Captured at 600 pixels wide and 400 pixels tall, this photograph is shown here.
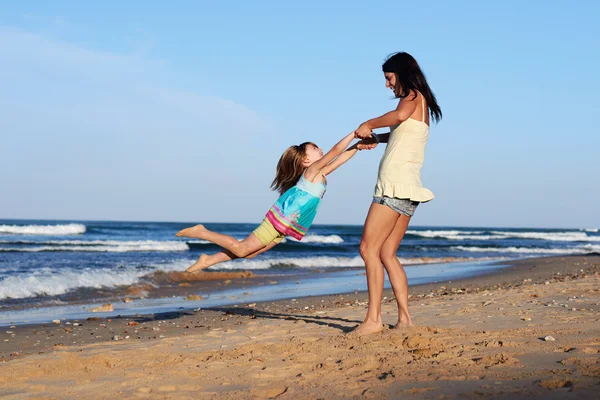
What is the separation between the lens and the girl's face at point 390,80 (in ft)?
16.1

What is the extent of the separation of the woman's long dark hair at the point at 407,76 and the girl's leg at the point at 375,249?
2.98 ft

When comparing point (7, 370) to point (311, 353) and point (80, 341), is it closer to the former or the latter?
point (80, 341)

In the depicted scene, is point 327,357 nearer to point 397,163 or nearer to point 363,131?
point 397,163

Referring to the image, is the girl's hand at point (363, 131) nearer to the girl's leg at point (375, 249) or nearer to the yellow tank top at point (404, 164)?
the yellow tank top at point (404, 164)

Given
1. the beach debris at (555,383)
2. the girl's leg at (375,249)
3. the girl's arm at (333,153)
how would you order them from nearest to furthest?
the beach debris at (555,383)
the girl's leg at (375,249)
the girl's arm at (333,153)

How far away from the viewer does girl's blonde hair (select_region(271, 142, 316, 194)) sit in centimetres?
→ 570

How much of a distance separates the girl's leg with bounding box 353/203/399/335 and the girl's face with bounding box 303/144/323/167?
3.36ft

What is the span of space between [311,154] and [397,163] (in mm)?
1167

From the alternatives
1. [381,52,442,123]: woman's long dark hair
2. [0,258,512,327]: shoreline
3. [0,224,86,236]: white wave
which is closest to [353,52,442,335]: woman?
A: [381,52,442,123]: woman's long dark hair

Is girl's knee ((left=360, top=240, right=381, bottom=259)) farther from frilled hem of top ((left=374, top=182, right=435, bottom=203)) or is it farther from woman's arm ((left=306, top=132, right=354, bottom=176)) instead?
woman's arm ((left=306, top=132, right=354, bottom=176))

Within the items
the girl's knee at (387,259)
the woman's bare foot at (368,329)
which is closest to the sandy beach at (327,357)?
the woman's bare foot at (368,329)

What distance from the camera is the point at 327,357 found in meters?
4.18

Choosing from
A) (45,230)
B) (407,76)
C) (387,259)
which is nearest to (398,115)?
(407,76)

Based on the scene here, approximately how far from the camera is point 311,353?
171 inches
